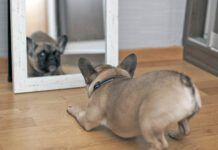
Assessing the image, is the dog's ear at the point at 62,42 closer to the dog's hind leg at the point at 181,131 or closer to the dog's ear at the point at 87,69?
the dog's ear at the point at 87,69

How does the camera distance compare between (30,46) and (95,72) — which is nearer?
(95,72)

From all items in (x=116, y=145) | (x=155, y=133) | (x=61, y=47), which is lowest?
(x=116, y=145)

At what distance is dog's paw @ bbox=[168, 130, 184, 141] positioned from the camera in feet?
5.55

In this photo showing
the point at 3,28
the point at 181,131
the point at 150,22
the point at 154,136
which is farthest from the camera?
the point at 150,22

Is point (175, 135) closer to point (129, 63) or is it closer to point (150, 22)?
point (129, 63)

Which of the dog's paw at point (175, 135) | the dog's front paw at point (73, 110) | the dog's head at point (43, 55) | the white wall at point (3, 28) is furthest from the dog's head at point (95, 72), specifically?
the white wall at point (3, 28)

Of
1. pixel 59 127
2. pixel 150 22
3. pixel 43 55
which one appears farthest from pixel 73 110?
pixel 150 22

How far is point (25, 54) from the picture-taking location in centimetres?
214

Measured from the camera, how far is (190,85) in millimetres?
1440

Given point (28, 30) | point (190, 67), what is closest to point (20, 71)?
point (28, 30)

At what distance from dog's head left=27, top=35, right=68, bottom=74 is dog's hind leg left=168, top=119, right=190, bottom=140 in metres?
0.78

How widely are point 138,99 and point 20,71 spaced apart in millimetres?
869

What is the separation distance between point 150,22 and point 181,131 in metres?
1.22

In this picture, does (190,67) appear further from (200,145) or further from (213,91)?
(200,145)
